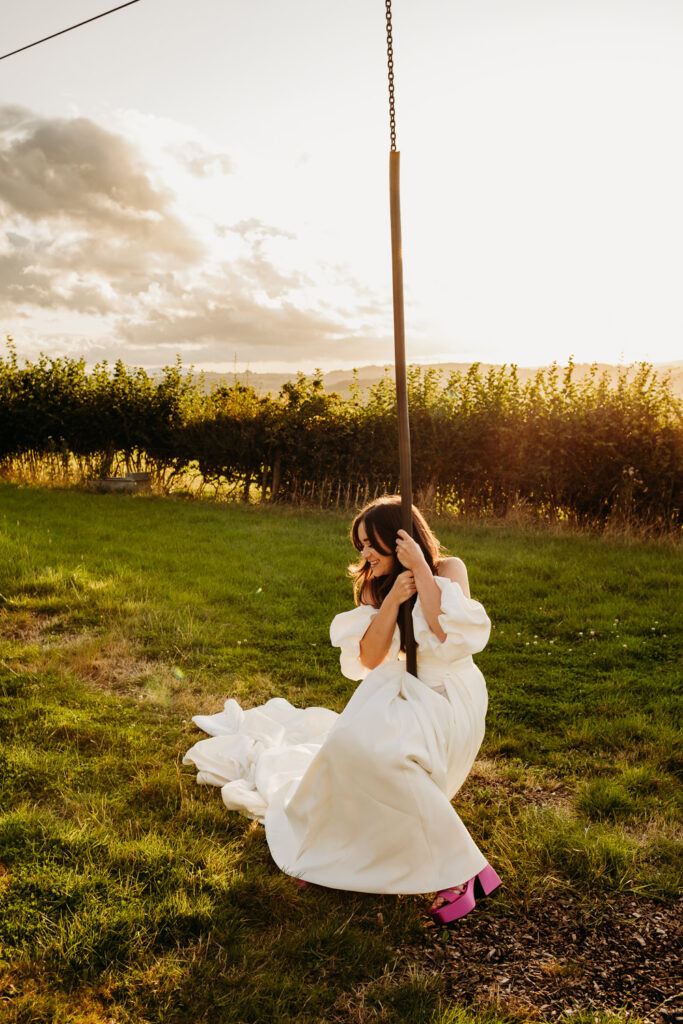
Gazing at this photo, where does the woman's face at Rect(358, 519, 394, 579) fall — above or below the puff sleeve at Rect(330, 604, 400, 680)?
above

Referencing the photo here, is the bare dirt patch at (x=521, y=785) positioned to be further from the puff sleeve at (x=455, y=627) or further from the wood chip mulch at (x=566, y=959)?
the puff sleeve at (x=455, y=627)

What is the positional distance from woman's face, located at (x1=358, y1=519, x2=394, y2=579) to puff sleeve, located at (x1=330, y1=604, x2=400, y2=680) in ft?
0.74

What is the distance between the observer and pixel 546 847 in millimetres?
3730

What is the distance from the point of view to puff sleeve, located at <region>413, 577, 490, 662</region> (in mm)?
3254

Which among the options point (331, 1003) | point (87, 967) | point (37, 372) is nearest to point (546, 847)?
point (331, 1003)

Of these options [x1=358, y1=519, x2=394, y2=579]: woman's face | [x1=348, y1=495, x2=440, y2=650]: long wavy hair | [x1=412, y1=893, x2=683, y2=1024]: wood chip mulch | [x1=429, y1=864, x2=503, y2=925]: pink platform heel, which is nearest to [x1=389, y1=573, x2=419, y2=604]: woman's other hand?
[x1=348, y1=495, x2=440, y2=650]: long wavy hair

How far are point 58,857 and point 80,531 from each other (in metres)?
7.96

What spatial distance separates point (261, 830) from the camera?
3.86 m

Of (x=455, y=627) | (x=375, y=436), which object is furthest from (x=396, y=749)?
(x=375, y=436)

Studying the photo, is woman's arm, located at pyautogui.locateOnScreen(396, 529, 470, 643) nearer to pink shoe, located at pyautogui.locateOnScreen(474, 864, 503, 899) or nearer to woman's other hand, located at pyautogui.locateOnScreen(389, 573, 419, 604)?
woman's other hand, located at pyautogui.locateOnScreen(389, 573, 419, 604)

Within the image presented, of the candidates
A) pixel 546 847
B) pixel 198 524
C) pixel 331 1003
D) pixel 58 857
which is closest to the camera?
pixel 331 1003

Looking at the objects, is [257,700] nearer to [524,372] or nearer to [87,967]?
[87,967]

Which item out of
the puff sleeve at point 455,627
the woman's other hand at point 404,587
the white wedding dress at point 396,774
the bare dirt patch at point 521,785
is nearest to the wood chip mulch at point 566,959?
the white wedding dress at point 396,774

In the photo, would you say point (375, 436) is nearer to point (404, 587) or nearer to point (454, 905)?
point (404, 587)
